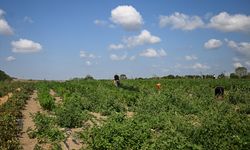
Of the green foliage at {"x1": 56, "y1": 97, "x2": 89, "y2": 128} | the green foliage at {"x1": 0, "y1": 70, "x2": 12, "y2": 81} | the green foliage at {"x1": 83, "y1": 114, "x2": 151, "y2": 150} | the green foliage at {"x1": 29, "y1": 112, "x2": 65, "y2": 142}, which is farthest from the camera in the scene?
the green foliage at {"x1": 0, "y1": 70, "x2": 12, "y2": 81}

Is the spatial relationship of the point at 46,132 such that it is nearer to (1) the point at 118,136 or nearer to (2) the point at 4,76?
(1) the point at 118,136

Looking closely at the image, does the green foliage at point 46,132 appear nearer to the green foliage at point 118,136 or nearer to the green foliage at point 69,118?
the green foliage at point 69,118

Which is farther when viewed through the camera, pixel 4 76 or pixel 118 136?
pixel 4 76

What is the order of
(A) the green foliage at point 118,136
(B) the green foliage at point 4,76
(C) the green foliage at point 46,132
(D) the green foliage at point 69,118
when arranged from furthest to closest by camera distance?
(B) the green foliage at point 4,76 < (D) the green foliage at point 69,118 < (C) the green foliage at point 46,132 < (A) the green foliage at point 118,136

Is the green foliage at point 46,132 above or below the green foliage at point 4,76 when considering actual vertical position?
below

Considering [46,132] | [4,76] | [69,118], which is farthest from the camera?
[4,76]

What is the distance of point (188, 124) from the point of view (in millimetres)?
10141

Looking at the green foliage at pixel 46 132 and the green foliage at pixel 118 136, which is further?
the green foliage at pixel 46 132

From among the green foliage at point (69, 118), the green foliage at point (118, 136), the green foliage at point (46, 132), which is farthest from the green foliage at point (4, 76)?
the green foliage at point (118, 136)

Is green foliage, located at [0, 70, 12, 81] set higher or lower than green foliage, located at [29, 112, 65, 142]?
higher

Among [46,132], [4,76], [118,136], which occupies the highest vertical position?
[4,76]

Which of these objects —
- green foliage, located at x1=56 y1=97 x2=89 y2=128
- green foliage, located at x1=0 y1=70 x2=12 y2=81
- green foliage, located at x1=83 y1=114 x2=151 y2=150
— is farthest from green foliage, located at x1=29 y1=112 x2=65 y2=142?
green foliage, located at x1=0 y1=70 x2=12 y2=81

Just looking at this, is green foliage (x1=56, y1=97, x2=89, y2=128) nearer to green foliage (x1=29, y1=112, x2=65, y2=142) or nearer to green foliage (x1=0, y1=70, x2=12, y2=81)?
green foliage (x1=29, y1=112, x2=65, y2=142)

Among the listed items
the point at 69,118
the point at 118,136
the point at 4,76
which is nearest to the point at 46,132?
the point at 69,118
